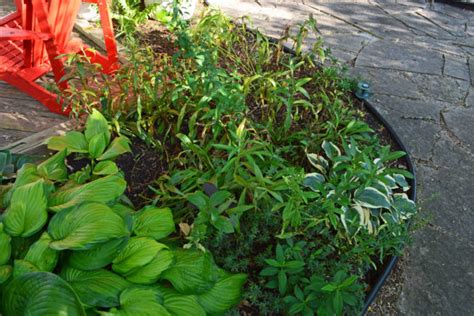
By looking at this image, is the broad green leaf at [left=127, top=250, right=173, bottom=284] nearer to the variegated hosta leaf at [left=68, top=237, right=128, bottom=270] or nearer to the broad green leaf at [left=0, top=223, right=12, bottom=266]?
the variegated hosta leaf at [left=68, top=237, right=128, bottom=270]

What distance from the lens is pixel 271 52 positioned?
2.99m

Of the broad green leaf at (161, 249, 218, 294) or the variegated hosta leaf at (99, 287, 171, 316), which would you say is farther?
the broad green leaf at (161, 249, 218, 294)

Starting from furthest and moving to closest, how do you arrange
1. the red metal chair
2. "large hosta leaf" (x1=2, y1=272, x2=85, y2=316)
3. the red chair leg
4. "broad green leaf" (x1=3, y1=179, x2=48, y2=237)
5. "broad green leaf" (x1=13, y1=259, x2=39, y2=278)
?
the red chair leg
the red metal chair
"broad green leaf" (x1=3, y1=179, x2=48, y2=237)
"broad green leaf" (x1=13, y1=259, x2=39, y2=278)
"large hosta leaf" (x1=2, y1=272, x2=85, y2=316)

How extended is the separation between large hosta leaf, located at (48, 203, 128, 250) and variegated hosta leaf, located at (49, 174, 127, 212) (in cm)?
11

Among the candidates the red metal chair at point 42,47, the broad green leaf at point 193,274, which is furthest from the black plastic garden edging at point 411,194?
the red metal chair at point 42,47

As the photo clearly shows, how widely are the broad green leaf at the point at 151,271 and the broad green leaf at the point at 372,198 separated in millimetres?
904

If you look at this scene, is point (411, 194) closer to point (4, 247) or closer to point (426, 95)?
point (426, 95)

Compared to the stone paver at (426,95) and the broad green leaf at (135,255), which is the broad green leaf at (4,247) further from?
the stone paver at (426,95)

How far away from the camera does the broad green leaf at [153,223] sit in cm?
186

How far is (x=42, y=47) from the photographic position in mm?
2943

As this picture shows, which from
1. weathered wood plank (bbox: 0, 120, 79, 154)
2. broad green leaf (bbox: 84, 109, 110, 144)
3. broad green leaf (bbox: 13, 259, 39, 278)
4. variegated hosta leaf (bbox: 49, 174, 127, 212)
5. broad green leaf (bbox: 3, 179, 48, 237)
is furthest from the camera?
weathered wood plank (bbox: 0, 120, 79, 154)

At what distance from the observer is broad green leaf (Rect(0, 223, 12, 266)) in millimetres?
1654

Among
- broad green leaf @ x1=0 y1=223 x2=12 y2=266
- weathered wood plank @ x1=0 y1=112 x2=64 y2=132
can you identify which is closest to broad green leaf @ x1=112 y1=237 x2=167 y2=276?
broad green leaf @ x1=0 y1=223 x2=12 y2=266

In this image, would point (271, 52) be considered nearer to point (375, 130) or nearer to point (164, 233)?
point (375, 130)
